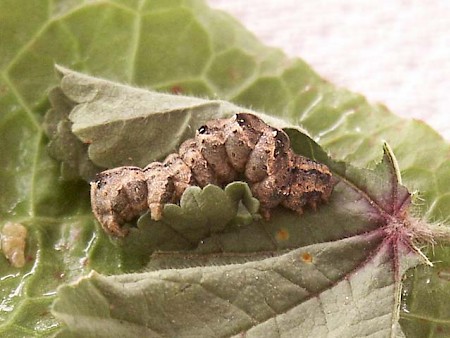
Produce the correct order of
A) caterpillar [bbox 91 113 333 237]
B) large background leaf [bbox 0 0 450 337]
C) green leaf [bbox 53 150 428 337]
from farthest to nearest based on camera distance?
large background leaf [bbox 0 0 450 337]
caterpillar [bbox 91 113 333 237]
green leaf [bbox 53 150 428 337]

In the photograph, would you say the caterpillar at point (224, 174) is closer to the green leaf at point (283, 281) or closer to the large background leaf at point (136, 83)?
the green leaf at point (283, 281)

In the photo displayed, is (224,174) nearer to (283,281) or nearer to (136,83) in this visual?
(283,281)

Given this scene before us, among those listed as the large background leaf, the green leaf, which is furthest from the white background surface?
the green leaf

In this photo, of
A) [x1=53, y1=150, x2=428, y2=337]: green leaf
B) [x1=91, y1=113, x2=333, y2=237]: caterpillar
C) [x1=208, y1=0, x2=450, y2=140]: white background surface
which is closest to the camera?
[x1=53, y1=150, x2=428, y2=337]: green leaf

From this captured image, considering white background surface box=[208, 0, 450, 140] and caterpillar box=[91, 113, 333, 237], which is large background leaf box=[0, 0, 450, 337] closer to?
caterpillar box=[91, 113, 333, 237]

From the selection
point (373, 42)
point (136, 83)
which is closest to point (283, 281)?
point (136, 83)

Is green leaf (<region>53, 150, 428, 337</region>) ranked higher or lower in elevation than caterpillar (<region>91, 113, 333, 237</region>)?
lower

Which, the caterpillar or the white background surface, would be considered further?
the white background surface
